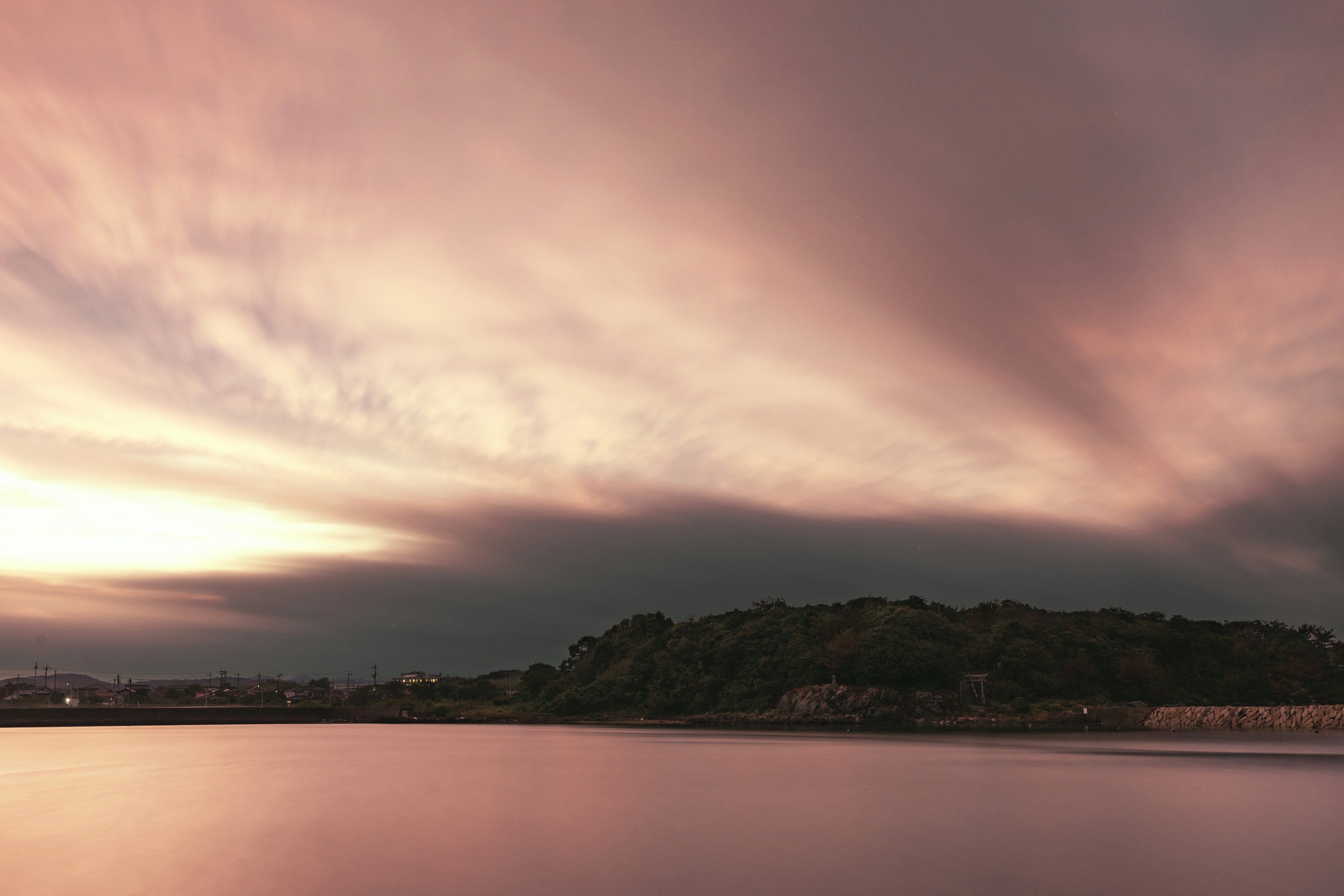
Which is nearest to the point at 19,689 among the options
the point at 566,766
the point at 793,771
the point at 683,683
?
the point at 683,683

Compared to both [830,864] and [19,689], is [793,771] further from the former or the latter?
[19,689]

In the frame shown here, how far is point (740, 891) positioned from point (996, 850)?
7617 mm

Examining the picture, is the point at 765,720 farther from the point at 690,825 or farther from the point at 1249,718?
the point at 690,825

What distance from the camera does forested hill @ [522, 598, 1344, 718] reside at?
104 metres

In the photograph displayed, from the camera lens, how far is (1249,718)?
79.4m

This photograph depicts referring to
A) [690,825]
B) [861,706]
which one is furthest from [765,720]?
[690,825]

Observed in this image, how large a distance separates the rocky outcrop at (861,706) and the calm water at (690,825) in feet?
171

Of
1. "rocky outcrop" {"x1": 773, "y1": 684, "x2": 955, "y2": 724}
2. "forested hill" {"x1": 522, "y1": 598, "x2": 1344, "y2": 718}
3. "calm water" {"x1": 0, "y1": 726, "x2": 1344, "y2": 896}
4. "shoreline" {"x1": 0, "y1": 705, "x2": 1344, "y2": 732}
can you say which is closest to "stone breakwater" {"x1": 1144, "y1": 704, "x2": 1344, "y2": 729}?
"shoreline" {"x1": 0, "y1": 705, "x2": 1344, "y2": 732}

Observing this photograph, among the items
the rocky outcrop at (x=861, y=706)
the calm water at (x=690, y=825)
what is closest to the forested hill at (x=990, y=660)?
the rocky outcrop at (x=861, y=706)

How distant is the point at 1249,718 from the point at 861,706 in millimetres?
40163

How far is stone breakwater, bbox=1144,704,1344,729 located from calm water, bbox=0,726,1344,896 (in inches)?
1221

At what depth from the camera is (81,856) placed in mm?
20469

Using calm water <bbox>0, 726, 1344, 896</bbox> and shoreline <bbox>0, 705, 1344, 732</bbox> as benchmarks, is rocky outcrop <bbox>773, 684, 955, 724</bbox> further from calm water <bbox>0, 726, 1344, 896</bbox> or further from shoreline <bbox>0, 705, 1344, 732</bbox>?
calm water <bbox>0, 726, 1344, 896</bbox>

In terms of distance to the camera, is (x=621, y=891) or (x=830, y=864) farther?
(x=830, y=864)
